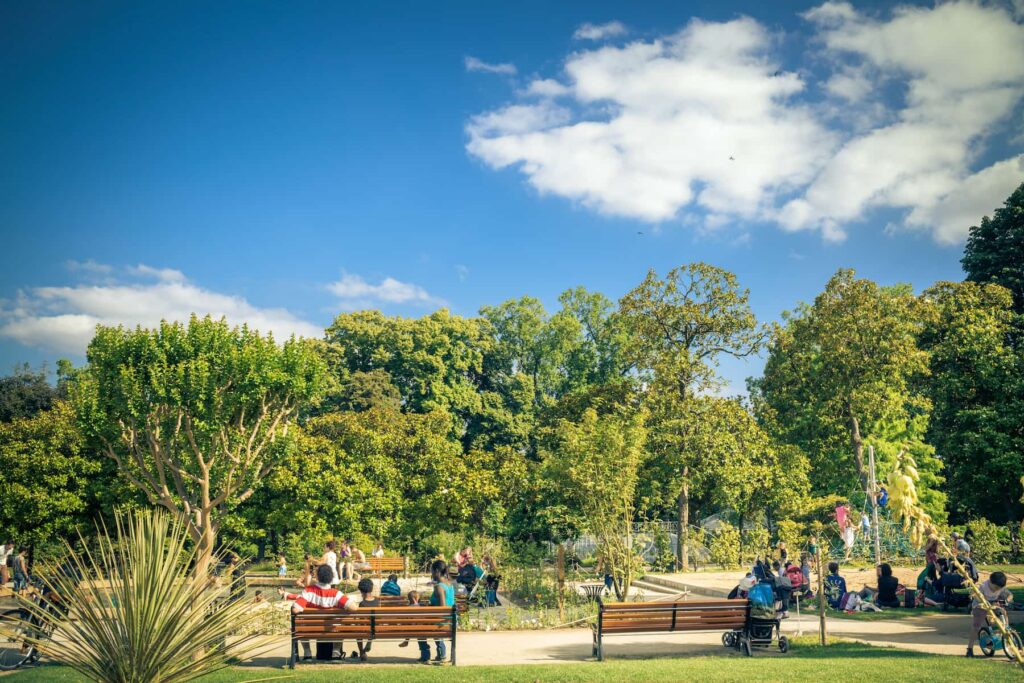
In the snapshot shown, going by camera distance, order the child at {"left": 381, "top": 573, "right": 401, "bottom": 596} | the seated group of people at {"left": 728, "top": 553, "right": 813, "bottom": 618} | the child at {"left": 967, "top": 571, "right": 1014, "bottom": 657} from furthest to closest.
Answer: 1. the child at {"left": 381, "top": 573, "right": 401, "bottom": 596}
2. the seated group of people at {"left": 728, "top": 553, "right": 813, "bottom": 618}
3. the child at {"left": 967, "top": 571, "right": 1014, "bottom": 657}

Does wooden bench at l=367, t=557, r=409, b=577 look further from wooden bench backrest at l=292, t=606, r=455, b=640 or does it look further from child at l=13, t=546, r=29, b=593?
wooden bench backrest at l=292, t=606, r=455, b=640

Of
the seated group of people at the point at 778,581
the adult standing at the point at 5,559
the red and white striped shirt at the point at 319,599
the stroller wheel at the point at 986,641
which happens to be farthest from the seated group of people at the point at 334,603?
the adult standing at the point at 5,559

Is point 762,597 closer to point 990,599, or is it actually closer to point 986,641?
point 986,641

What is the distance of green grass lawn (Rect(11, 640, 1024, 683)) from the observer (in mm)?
8781

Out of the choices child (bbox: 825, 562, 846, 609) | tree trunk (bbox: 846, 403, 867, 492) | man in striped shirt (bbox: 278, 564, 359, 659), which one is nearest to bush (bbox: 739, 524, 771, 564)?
tree trunk (bbox: 846, 403, 867, 492)

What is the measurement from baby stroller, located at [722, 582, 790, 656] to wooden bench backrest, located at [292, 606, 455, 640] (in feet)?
15.5

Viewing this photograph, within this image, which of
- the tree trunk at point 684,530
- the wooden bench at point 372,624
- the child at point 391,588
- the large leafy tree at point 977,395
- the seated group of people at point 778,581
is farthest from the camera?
the large leafy tree at point 977,395

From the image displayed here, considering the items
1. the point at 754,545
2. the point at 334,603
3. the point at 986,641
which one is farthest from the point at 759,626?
the point at 754,545

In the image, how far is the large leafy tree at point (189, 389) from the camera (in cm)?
1480

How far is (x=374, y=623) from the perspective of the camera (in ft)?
34.7

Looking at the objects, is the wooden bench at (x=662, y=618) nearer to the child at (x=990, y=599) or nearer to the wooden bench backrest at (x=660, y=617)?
the wooden bench backrest at (x=660, y=617)

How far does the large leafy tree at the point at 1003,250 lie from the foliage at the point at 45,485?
36.5m

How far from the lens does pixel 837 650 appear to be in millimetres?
11086

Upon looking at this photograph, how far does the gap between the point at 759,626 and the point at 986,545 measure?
16914 mm
